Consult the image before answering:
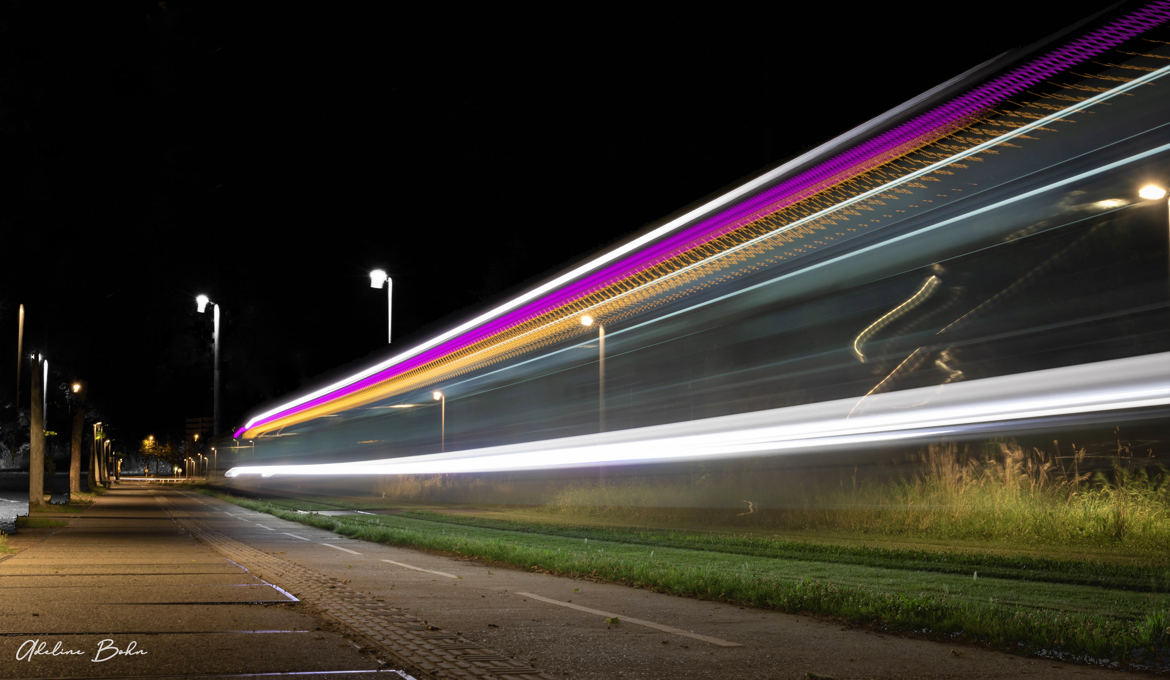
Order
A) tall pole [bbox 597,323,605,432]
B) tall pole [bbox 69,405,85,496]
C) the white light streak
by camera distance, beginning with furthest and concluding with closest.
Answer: tall pole [bbox 69,405,85,496], tall pole [bbox 597,323,605,432], the white light streak

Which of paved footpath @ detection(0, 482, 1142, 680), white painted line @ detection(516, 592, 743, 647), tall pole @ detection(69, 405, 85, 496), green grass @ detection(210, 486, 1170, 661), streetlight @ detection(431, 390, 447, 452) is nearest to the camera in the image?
paved footpath @ detection(0, 482, 1142, 680)

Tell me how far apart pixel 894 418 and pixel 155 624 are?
6.43 m

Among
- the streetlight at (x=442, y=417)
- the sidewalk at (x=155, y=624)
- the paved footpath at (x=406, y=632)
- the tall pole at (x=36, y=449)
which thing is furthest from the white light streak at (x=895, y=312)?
the tall pole at (x=36, y=449)

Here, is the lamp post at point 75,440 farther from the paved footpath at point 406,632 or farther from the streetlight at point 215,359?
the paved footpath at point 406,632

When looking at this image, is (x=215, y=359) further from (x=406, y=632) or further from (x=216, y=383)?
(x=406, y=632)

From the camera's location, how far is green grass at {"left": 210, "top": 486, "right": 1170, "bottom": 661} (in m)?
7.66

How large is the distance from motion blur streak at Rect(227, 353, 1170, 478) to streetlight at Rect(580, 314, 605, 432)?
25cm

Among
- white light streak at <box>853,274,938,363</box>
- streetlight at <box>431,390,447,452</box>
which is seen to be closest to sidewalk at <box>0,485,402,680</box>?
white light streak at <box>853,274,938,363</box>

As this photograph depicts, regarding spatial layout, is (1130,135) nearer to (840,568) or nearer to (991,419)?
(991,419)

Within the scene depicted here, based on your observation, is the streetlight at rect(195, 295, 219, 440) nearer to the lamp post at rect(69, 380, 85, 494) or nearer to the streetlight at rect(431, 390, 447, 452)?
the lamp post at rect(69, 380, 85, 494)

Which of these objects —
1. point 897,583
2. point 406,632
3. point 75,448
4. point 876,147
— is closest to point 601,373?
point 897,583

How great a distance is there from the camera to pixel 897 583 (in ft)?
35.4

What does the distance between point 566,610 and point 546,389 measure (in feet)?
22.4

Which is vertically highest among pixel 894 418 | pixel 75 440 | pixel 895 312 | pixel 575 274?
pixel 575 274
